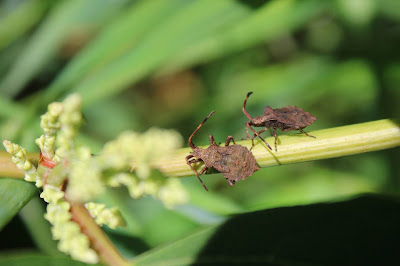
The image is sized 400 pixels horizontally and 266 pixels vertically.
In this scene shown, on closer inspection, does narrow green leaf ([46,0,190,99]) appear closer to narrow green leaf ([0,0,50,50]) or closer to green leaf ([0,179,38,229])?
narrow green leaf ([0,0,50,50])

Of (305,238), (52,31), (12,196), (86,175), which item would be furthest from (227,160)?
(52,31)

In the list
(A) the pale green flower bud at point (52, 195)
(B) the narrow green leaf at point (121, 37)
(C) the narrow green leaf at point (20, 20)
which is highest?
(C) the narrow green leaf at point (20, 20)

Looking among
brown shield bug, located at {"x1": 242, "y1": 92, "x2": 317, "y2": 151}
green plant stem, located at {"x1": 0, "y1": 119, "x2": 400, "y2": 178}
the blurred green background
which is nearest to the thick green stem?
green plant stem, located at {"x1": 0, "y1": 119, "x2": 400, "y2": 178}

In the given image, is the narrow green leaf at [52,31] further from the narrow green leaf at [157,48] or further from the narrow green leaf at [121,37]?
the narrow green leaf at [157,48]

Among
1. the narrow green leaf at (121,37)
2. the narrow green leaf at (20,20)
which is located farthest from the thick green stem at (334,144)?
the narrow green leaf at (20,20)

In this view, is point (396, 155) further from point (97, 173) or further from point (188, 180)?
point (97, 173)
